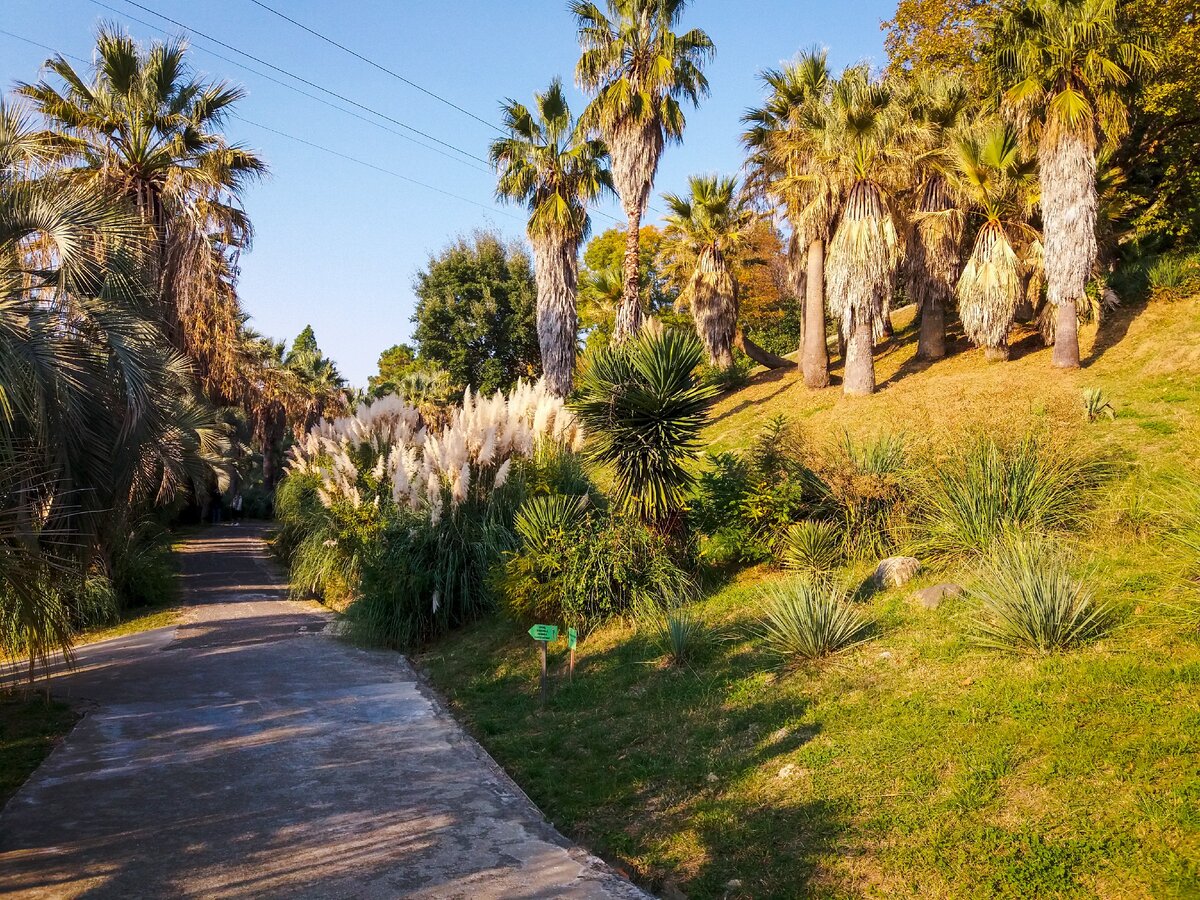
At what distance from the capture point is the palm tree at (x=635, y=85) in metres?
25.3

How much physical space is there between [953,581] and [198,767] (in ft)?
22.2

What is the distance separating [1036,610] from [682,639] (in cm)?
313

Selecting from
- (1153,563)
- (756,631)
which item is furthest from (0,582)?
(1153,563)

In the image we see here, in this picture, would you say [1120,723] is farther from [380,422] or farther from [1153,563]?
[380,422]

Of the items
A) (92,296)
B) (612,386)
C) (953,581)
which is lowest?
(953,581)

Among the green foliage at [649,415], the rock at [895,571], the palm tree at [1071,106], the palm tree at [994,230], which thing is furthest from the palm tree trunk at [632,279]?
the rock at [895,571]

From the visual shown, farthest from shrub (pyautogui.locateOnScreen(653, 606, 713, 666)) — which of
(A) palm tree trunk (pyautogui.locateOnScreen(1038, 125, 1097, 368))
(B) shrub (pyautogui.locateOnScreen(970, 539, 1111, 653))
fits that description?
(A) palm tree trunk (pyautogui.locateOnScreen(1038, 125, 1097, 368))

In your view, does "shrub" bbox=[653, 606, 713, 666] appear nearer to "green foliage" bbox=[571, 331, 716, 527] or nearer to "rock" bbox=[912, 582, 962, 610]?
"green foliage" bbox=[571, 331, 716, 527]

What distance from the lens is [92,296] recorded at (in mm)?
9164

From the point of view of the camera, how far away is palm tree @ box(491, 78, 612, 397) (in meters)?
27.3

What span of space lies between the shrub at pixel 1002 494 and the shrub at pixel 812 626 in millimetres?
1826

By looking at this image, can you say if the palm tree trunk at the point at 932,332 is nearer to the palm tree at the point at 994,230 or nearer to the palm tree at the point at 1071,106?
the palm tree at the point at 994,230

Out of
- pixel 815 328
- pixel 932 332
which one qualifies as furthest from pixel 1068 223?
pixel 815 328

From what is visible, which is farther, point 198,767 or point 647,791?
point 198,767
